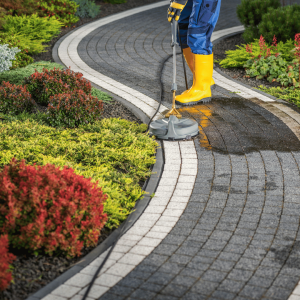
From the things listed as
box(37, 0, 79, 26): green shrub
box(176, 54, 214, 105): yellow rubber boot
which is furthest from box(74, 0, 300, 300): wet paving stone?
box(37, 0, 79, 26): green shrub

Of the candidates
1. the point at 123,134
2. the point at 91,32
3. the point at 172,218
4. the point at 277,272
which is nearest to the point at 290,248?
the point at 277,272

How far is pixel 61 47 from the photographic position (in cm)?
1009

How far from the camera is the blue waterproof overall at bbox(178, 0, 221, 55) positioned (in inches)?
239

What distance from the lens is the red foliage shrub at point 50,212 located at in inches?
128

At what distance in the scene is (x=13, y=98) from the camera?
598 centimetres

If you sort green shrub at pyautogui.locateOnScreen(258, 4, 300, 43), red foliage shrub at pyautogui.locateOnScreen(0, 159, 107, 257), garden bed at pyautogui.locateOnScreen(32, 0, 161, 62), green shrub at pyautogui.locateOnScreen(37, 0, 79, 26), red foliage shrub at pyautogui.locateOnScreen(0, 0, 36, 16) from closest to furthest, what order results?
red foliage shrub at pyautogui.locateOnScreen(0, 159, 107, 257) < green shrub at pyautogui.locateOnScreen(258, 4, 300, 43) < garden bed at pyautogui.locateOnScreen(32, 0, 161, 62) < red foliage shrub at pyautogui.locateOnScreen(0, 0, 36, 16) < green shrub at pyautogui.locateOnScreen(37, 0, 79, 26)

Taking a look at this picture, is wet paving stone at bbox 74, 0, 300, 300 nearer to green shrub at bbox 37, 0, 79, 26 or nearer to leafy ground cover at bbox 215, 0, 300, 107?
leafy ground cover at bbox 215, 0, 300, 107

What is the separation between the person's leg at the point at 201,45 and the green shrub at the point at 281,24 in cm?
305

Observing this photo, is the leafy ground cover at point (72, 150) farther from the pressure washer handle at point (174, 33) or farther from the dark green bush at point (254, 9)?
the dark green bush at point (254, 9)

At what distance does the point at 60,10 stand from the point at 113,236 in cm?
999

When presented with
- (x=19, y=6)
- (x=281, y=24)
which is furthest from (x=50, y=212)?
(x=19, y=6)

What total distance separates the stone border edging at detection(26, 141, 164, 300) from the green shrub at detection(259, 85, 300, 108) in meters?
3.06

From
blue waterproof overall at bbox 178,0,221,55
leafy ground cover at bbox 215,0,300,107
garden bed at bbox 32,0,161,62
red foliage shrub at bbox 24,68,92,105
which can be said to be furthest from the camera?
garden bed at bbox 32,0,161,62

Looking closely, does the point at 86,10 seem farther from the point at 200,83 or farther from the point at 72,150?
the point at 72,150
